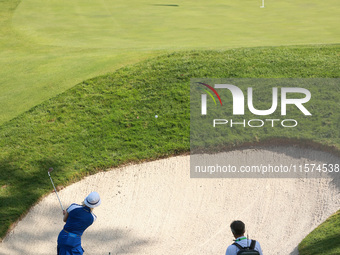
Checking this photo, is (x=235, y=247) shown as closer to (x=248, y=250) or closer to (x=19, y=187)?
(x=248, y=250)

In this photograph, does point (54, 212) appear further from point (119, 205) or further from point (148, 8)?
point (148, 8)

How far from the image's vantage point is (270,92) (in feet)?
50.5

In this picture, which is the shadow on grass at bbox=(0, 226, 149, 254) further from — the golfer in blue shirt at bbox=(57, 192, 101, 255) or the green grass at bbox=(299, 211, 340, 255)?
the green grass at bbox=(299, 211, 340, 255)

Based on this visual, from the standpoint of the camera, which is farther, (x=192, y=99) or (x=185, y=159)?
(x=192, y=99)

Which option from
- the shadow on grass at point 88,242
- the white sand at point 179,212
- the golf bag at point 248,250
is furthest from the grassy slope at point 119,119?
the golf bag at point 248,250

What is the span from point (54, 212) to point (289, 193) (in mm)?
5761

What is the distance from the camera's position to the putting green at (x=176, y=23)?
1931 centimetres

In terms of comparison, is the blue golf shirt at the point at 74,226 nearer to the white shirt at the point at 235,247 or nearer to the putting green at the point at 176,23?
the white shirt at the point at 235,247

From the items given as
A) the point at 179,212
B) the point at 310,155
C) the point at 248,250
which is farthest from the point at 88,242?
the point at 310,155

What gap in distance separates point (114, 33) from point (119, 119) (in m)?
7.15

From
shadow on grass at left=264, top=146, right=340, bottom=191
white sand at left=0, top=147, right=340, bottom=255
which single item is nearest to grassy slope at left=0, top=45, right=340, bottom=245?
shadow on grass at left=264, top=146, right=340, bottom=191

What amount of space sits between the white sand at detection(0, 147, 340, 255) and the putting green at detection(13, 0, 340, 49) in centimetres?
732

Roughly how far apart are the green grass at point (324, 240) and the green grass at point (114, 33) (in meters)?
9.12

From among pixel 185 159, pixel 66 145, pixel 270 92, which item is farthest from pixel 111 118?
pixel 270 92
